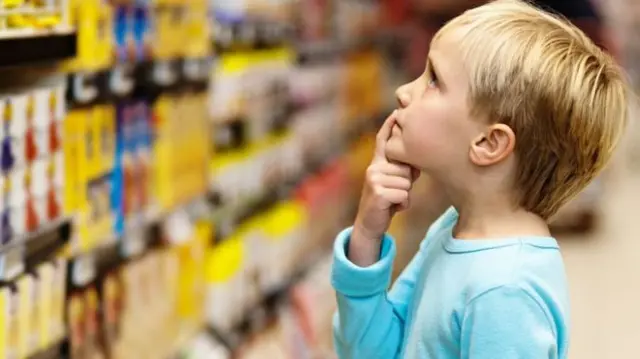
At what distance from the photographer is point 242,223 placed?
3.24 meters

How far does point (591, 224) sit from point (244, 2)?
363 centimetres

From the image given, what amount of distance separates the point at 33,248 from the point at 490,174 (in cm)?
92

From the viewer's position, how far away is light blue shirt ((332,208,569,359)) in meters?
1.29

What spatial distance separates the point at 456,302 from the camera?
135 cm

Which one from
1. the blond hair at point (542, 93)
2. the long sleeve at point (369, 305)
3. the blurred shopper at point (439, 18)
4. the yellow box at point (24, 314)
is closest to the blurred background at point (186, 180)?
the yellow box at point (24, 314)

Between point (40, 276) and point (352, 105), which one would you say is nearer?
point (40, 276)

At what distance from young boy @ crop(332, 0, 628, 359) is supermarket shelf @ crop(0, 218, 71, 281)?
25.6 inches

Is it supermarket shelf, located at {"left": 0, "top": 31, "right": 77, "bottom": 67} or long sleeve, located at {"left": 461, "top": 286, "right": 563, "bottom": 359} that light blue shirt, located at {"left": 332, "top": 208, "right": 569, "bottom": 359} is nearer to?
long sleeve, located at {"left": 461, "top": 286, "right": 563, "bottom": 359}

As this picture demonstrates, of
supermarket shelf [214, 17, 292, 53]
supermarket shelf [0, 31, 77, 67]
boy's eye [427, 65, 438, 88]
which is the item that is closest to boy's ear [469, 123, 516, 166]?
boy's eye [427, 65, 438, 88]

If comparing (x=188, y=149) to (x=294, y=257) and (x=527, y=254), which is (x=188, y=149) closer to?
(x=294, y=257)

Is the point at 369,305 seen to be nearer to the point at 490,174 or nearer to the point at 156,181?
the point at 490,174

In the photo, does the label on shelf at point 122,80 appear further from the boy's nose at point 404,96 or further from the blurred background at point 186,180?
the boy's nose at point 404,96

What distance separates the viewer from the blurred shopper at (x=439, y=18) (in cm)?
548

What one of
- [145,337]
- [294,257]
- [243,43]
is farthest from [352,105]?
[145,337]
